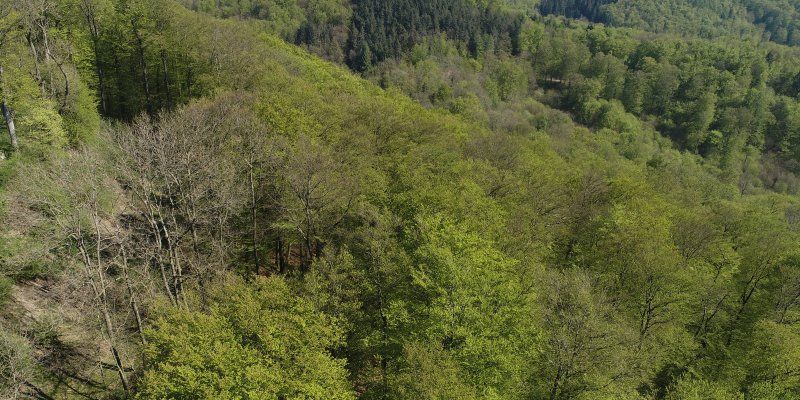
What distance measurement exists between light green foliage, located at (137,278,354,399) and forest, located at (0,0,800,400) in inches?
5.3

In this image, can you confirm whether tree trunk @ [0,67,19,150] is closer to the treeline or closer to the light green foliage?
the light green foliage

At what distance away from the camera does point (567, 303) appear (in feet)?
90.2

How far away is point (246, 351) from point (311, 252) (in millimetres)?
16660

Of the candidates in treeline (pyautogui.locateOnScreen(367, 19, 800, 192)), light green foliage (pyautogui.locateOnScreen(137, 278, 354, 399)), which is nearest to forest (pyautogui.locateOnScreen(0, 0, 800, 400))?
light green foliage (pyautogui.locateOnScreen(137, 278, 354, 399))

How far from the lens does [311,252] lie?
125ft

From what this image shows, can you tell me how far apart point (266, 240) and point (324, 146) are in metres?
9.19

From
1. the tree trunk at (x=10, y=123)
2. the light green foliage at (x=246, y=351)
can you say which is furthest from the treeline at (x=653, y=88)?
the light green foliage at (x=246, y=351)

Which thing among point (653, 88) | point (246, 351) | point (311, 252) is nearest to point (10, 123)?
point (311, 252)

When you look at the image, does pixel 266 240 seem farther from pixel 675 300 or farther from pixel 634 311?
pixel 675 300

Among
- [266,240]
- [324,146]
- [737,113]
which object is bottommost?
[737,113]

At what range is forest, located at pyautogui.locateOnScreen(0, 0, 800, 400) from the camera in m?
22.8

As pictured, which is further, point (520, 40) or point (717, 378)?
point (520, 40)

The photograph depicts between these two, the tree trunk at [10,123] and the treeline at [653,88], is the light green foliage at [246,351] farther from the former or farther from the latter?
the treeline at [653,88]

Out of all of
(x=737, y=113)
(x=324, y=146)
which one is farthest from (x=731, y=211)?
(x=737, y=113)
